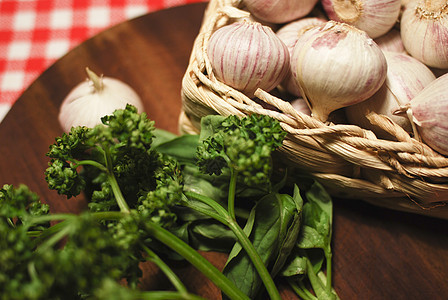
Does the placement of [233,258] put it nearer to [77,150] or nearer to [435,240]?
[77,150]

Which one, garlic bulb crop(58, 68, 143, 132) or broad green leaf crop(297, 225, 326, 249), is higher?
garlic bulb crop(58, 68, 143, 132)

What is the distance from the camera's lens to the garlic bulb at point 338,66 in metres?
0.67

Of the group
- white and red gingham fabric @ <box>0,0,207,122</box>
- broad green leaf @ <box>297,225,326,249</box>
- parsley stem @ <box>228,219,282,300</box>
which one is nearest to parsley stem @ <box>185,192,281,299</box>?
parsley stem @ <box>228,219,282,300</box>

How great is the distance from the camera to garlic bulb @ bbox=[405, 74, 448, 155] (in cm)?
66

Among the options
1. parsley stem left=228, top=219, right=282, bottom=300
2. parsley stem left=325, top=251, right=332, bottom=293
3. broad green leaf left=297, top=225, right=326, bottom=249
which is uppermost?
parsley stem left=228, top=219, right=282, bottom=300

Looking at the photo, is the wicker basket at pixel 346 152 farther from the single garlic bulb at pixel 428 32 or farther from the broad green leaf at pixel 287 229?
the single garlic bulb at pixel 428 32

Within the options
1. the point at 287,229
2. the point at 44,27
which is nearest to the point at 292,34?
the point at 287,229

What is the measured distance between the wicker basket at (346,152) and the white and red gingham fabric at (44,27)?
799 millimetres

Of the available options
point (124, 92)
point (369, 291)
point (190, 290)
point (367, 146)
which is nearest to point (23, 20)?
point (124, 92)

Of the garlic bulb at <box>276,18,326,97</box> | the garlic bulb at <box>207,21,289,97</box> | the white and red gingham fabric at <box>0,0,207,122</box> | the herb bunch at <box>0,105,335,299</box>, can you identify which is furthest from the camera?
the white and red gingham fabric at <box>0,0,207,122</box>

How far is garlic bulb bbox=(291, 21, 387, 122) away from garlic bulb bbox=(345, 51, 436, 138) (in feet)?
0.18

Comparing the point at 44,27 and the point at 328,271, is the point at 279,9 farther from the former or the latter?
the point at 44,27

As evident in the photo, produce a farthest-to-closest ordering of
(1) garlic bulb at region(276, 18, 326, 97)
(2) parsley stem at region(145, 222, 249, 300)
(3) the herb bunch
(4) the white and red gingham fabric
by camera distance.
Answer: (4) the white and red gingham fabric → (1) garlic bulb at region(276, 18, 326, 97) → (2) parsley stem at region(145, 222, 249, 300) → (3) the herb bunch

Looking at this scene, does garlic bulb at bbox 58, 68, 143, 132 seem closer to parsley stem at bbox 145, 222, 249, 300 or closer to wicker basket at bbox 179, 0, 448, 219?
wicker basket at bbox 179, 0, 448, 219
